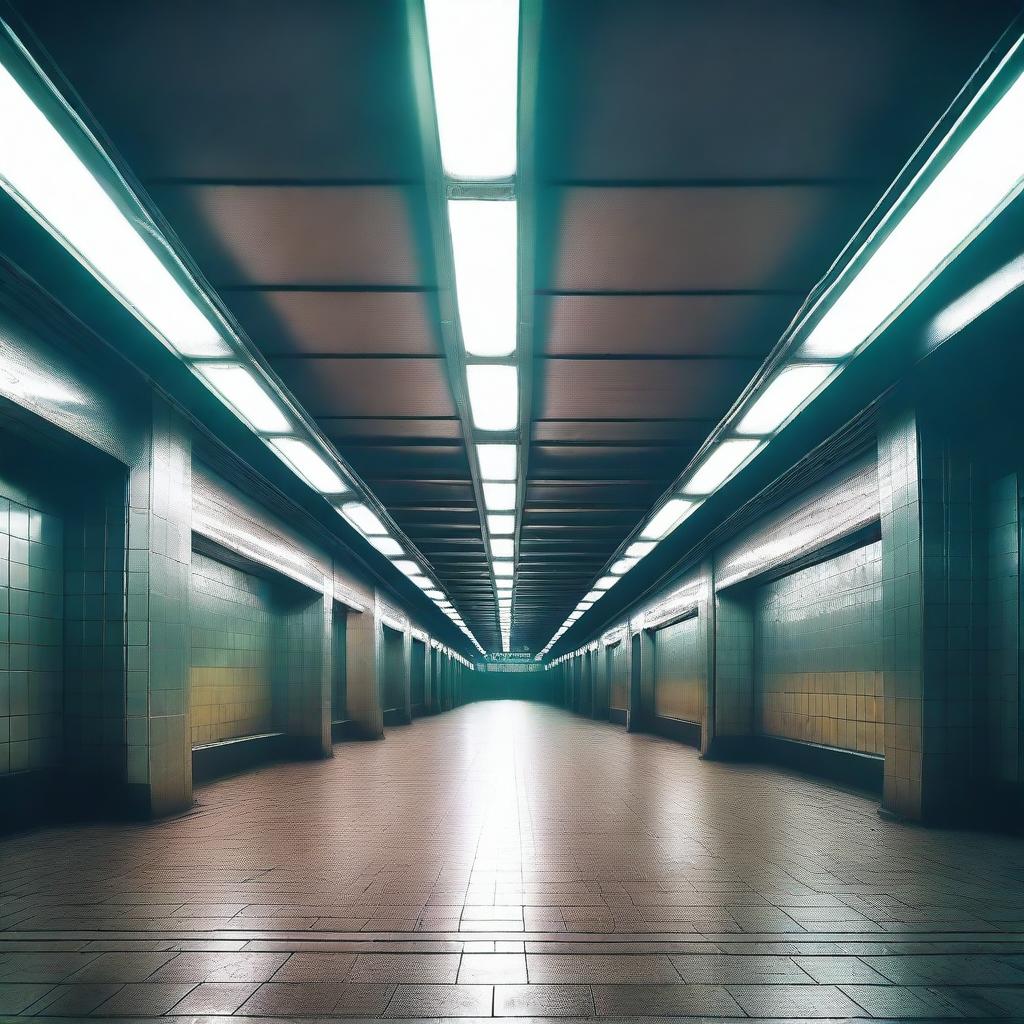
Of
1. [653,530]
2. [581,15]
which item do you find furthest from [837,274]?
[653,530]

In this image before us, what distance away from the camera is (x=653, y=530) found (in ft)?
46.4

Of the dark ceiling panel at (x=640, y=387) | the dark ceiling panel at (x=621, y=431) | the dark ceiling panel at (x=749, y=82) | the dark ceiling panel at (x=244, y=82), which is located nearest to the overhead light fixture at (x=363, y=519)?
the dark ceiling panel at (x=621, y=431)

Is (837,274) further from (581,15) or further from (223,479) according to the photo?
(223,479)

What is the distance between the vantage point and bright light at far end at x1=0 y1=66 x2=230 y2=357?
4.00 metres

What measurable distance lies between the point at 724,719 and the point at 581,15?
12.7m

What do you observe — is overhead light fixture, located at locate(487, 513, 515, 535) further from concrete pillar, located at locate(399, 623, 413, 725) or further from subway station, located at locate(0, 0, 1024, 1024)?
concrete pillar, located at locate(399, 623, 413, 725)

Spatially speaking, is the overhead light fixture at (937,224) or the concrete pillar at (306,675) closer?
the overhead light fixture at (937,224)

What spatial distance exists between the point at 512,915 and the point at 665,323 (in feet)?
13.7

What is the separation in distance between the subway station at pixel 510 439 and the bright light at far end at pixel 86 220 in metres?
0.03

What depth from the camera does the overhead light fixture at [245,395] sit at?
715 centimetres

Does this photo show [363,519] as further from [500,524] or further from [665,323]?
[665,323]

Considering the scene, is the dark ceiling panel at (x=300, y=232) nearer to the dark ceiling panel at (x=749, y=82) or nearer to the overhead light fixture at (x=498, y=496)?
the dark ceiling panel at (x=749, y=82)

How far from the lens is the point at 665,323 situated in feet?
20.8

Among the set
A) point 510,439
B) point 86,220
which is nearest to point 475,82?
point 86,220
